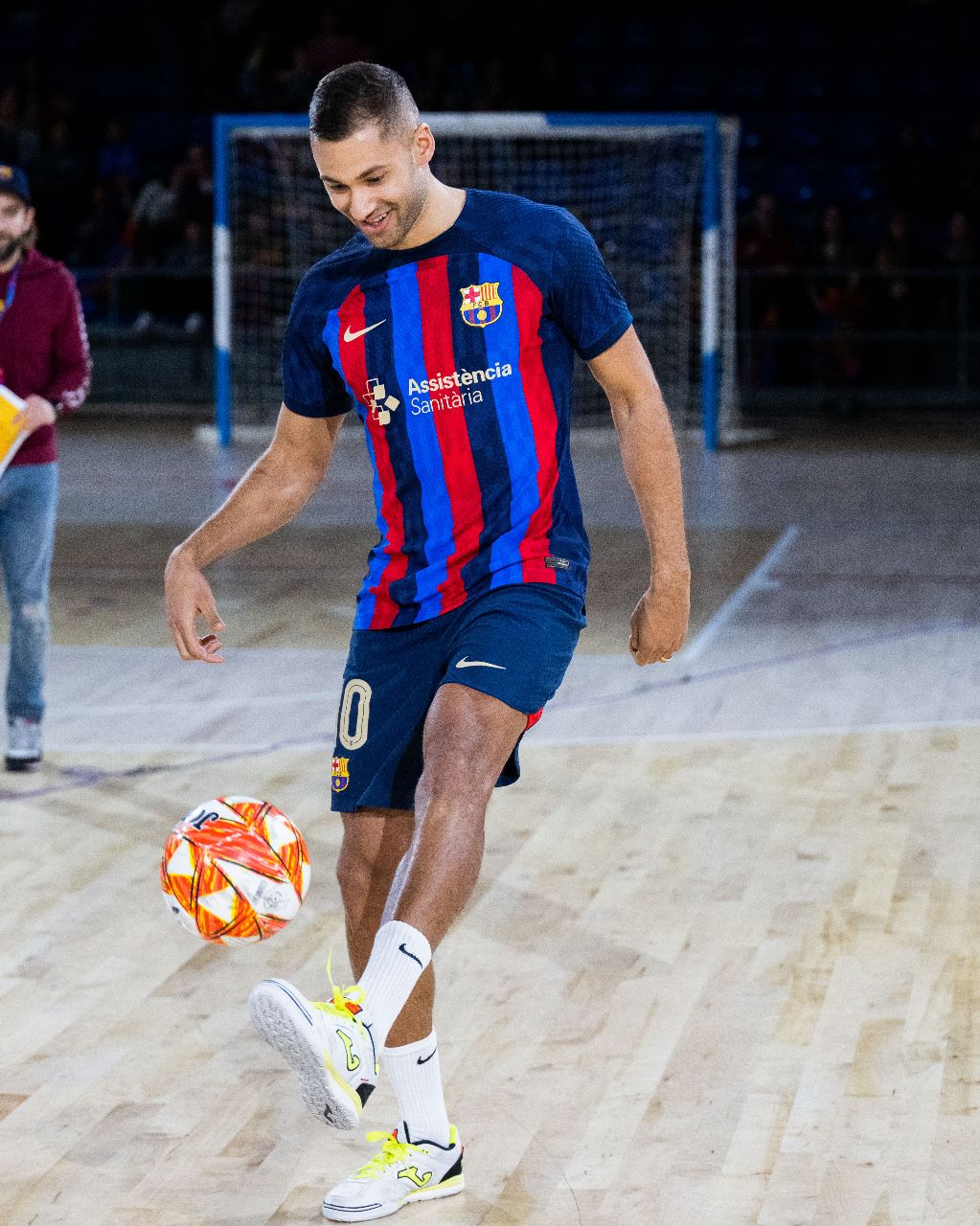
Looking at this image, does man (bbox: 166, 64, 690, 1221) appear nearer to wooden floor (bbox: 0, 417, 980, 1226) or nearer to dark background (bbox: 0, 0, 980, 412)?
wooden floor (bbox: 0, 417, 980, 1226)

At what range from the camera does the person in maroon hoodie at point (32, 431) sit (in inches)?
249

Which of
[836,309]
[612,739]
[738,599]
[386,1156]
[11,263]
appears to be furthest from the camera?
[836,309]

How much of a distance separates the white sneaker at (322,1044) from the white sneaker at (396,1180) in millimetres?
511

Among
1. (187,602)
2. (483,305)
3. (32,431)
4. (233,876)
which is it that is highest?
(483,305)

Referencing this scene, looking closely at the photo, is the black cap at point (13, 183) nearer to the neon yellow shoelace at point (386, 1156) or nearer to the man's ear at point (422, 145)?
the man's ear at point (422, 145)

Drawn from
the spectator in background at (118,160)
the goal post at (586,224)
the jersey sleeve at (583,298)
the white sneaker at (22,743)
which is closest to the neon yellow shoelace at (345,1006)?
the jersey sleeve at (583,298)

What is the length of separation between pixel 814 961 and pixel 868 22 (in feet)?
59.1

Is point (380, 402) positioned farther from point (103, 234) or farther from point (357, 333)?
point (103, 234)

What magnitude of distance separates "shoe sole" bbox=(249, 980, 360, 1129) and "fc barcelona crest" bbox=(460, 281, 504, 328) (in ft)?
3.93

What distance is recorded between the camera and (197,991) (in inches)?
176

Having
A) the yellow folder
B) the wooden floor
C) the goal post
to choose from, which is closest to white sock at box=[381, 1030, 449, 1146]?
the wooden floor

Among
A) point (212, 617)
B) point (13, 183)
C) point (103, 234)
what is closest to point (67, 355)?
point (13, 183)

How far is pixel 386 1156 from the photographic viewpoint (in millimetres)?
3412

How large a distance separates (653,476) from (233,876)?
3.44 feet
